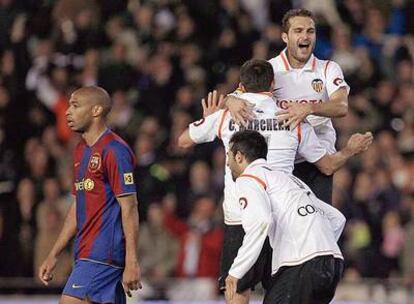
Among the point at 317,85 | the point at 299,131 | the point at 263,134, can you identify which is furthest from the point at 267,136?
the point at 317,85

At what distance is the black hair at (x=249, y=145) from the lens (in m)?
9.91

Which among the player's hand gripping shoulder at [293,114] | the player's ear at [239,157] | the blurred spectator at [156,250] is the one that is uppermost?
the player's hand gripping shoulder at [293,114]

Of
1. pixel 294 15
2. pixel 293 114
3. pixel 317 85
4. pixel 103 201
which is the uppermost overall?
pixel 294 15

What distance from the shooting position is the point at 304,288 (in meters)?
9.88

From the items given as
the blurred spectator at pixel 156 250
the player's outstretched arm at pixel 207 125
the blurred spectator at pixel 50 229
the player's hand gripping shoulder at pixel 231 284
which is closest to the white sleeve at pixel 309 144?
the player's outstretched arm at pixel 207 125

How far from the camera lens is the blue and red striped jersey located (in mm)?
10422

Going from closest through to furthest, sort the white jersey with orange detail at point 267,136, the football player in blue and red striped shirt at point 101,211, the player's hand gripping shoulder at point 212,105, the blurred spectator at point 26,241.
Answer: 1. the football player in blue and red striped shirt at point 101,211
2. the white jersey with orange detail at point 267,136
3. the player's hand gripping shoulder at point 212,105
4. the blurred spectator at point 26,241

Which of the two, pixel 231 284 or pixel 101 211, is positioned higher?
pixel 101 211

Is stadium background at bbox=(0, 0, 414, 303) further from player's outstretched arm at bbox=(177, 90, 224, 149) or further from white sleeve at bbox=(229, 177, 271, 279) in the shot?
white sleeve at bbox=(229, 177, 271, 279)

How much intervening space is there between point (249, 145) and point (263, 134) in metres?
0.58

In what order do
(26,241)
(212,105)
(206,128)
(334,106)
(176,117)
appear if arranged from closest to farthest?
(334,106) < (206,128) < (212,105) < (26,241) < (176,117)

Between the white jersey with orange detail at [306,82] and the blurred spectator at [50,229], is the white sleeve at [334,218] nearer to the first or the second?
the white jersey with orange detail at [306,82]

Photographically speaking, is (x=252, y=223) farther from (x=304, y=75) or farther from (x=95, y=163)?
(x=304, y=75)

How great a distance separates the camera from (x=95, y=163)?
10469 mm
